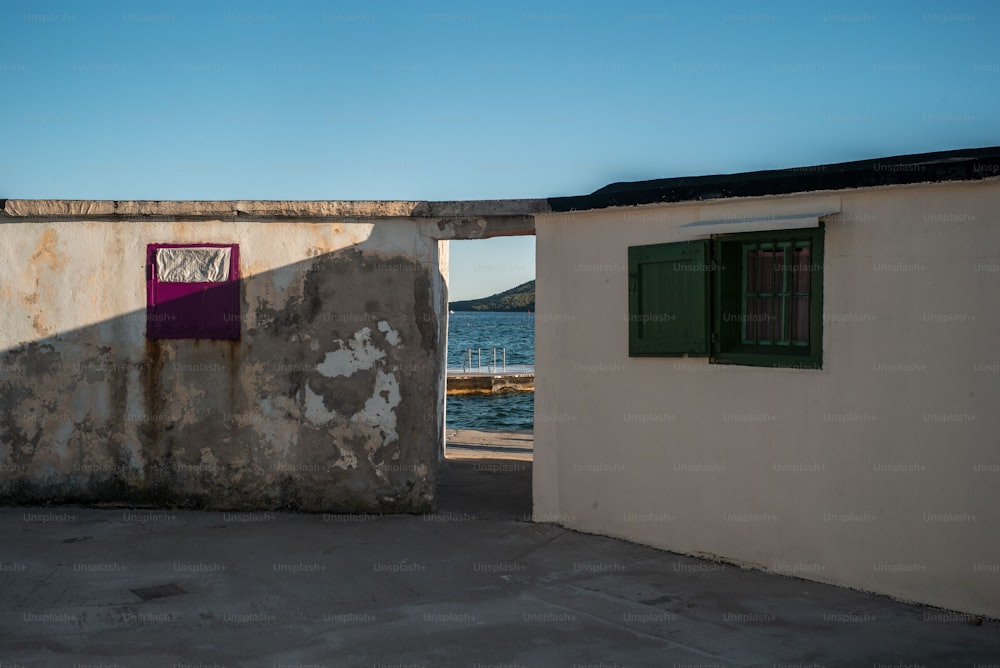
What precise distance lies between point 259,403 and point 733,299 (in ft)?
15.4

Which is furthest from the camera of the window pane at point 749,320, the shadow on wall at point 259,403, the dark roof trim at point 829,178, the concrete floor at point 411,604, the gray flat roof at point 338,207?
the shadow on wall at point 259,403

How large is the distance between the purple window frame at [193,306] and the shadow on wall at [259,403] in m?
0.09

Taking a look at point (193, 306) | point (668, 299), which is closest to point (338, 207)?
point (193, 306)

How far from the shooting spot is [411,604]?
622 cm

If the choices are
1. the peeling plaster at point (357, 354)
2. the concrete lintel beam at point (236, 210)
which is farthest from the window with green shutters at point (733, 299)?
the peeling plaster at point (357, 354)

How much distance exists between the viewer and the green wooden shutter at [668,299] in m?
7.21

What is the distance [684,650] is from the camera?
5.30 metres

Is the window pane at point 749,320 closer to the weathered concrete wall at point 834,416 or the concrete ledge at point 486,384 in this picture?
the weathered concrete wall at point 834,416

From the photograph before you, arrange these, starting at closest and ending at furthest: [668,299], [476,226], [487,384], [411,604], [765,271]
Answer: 1. [411,604]
2. [765,271]
3. [668,299]
4. [476,226]
5. [487,384]

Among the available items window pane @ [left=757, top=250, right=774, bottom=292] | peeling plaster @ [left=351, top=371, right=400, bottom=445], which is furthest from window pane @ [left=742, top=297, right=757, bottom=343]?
peeling plaster @ [left=351, top=371, right=400, bottom=445]

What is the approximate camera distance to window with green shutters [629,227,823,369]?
6.73m

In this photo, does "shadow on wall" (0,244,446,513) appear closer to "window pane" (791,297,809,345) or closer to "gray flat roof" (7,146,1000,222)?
"gray flat roof" (7,146,1000,222)

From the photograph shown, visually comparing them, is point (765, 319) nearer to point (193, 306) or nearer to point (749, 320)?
point (749, 320)

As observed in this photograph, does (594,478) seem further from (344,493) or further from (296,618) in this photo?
(296,618)
